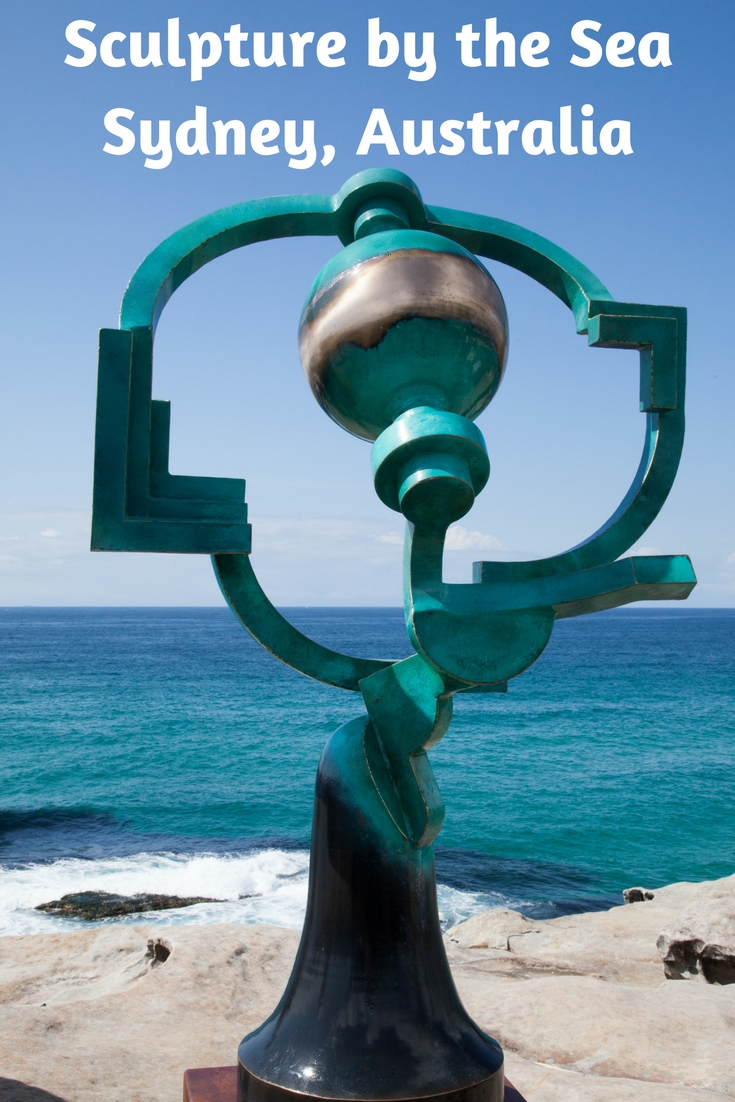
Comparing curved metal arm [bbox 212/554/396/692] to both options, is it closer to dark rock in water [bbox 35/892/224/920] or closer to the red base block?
the red base block

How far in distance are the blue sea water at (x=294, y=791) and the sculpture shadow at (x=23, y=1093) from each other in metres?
10.7

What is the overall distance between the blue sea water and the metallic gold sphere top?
1357 cm

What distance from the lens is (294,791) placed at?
27.9m

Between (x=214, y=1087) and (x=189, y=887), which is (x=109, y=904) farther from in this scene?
(x=214, y=1087)

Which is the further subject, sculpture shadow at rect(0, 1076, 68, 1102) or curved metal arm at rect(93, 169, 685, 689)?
sculpture shadow at rect(0, 1076, 68, 1102)

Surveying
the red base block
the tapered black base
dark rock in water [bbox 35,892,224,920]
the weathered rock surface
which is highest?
the tapered black base

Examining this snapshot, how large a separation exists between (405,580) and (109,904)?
573 inches

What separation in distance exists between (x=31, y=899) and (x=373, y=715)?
49.8 feet

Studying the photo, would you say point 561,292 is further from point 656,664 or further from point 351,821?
point 656,664

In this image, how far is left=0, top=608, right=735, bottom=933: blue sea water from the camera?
18.5 metres

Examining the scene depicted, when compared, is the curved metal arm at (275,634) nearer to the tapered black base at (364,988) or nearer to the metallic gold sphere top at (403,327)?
the tapered black base at (364,988)

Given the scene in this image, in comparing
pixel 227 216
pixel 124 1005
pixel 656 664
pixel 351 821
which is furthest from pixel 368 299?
pixel 656 664

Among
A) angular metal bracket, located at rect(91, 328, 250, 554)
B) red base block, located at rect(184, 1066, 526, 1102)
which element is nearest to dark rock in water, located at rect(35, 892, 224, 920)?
red base block, located at rect(184, 1066, 526, 1102)

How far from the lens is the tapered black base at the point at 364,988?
3.57 metres
